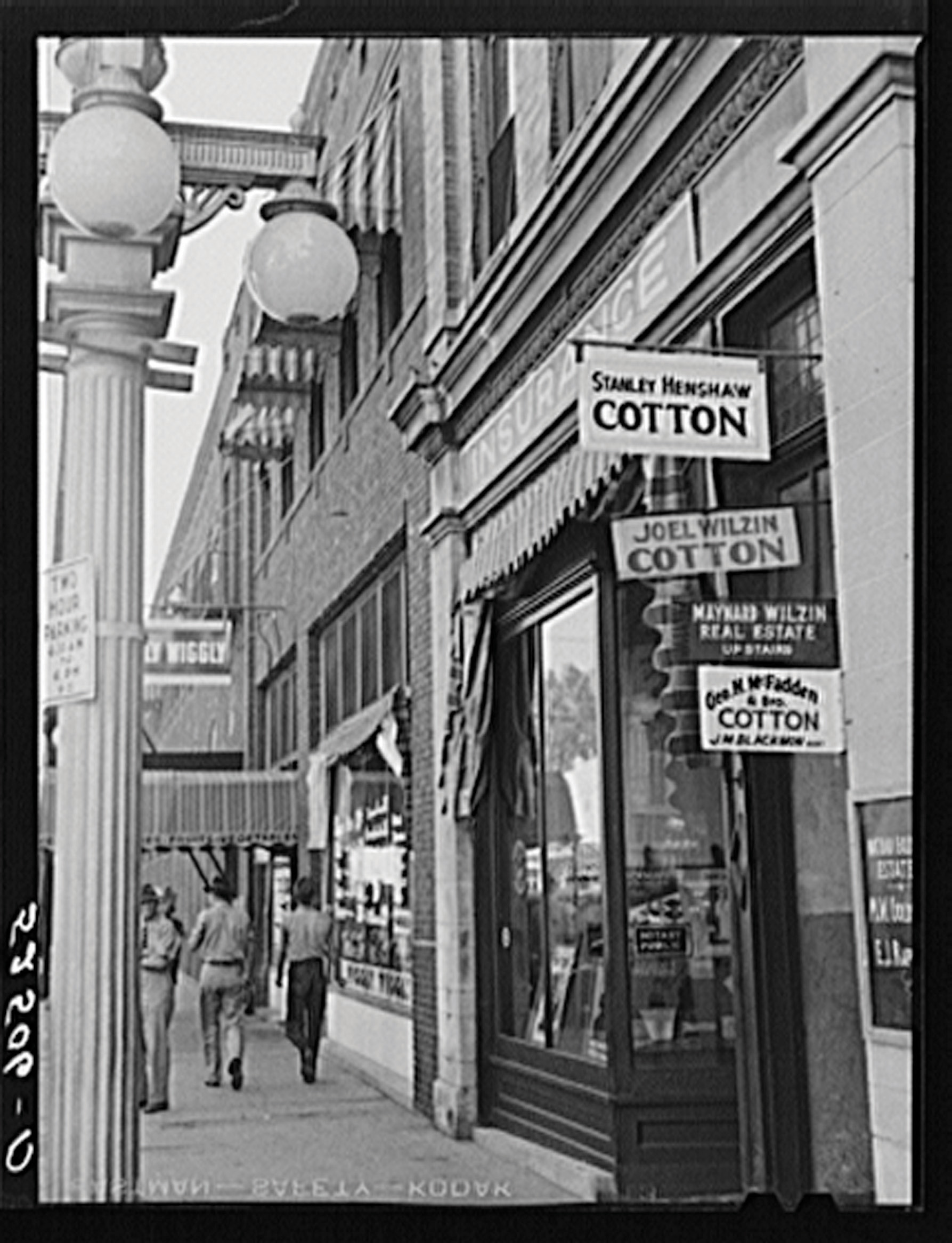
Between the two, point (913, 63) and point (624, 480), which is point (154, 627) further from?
point (913, 63)

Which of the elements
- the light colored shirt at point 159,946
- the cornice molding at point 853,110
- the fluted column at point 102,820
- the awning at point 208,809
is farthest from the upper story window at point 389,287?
the light colored shirt at point 159,946

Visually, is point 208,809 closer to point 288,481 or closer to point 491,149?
point 288,481

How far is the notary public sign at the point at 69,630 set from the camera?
3.53m

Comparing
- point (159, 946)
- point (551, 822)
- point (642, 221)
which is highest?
point (642, 221)

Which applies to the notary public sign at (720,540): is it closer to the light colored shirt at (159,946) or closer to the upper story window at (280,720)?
the upper story window at (280,720)

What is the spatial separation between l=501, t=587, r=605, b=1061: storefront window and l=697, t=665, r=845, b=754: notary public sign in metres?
0.39

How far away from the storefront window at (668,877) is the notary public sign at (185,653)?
0.84m

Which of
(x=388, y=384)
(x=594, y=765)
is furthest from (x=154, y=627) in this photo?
(x=594, y=765)

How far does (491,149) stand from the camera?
3785mm

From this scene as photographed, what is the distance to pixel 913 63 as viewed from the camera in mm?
3156

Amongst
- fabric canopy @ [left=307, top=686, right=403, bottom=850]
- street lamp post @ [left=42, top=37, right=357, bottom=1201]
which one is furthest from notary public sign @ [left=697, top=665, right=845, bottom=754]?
street lamp post @ [left=42, top=37, right=357, bottom=1201]

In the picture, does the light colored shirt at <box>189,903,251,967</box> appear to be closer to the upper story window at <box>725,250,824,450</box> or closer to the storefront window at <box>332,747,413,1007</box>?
the storefront window at <box>332,747,413,1007</box>

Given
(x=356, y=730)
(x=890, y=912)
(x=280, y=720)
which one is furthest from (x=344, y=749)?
(x=890, y=912)

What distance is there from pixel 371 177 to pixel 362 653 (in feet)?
3.41
